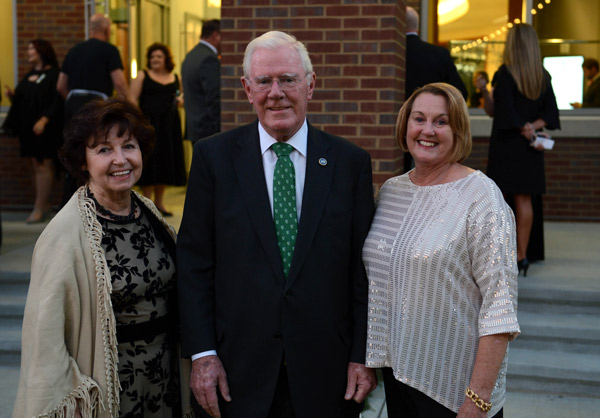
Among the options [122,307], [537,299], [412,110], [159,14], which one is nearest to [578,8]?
[537,299]

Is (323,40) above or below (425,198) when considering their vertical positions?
above

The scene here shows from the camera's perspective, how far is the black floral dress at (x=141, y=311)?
9.78ft

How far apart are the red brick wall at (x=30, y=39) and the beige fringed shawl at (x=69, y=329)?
6995 mm

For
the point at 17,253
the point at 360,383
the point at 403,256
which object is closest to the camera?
the point at 403,256

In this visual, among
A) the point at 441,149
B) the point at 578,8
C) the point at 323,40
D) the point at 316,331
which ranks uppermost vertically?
the point at 578,8

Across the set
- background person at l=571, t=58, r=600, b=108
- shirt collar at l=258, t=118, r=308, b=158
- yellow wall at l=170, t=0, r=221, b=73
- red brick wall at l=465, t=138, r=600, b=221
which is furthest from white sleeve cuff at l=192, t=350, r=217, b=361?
yellow wall at l=170, t=0, r=221, b=73

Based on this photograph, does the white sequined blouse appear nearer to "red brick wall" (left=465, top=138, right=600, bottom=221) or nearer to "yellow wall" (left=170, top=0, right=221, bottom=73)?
"red brick wall" (left=465, top=138, right=600, bottom=221)

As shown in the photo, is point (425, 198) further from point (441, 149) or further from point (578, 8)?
point (578, 8)

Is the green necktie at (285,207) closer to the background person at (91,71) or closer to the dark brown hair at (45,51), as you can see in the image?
the background person at (91,71)

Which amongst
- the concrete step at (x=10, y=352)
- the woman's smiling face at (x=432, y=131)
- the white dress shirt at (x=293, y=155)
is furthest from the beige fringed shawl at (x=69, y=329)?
the concrete step at (x=10, y=352)

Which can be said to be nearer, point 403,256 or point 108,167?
point 403,256

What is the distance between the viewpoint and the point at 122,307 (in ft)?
9.82

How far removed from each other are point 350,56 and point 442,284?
3166 mm

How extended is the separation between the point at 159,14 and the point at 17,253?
6.02 m
